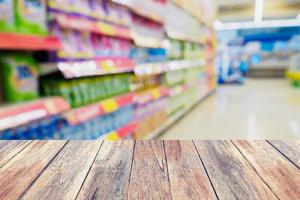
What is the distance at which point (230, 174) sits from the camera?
3.07ft

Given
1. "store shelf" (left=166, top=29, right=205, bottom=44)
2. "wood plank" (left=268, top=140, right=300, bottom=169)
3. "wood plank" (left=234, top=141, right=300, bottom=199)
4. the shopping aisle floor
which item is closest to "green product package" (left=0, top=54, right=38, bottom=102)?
"wood plank" (left=234, top=141, right=300, bottom=199)

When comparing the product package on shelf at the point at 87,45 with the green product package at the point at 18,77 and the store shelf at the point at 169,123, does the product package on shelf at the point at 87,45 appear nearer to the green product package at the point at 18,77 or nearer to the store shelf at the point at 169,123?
the green product package at the point at 18,77

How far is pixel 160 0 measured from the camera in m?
3.75

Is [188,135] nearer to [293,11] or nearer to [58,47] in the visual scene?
[58,47]

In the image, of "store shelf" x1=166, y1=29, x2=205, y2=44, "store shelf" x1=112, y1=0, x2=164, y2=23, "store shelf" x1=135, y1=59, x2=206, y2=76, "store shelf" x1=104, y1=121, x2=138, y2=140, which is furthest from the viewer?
"store shelf" x1=166, y1=29, x2=205, y2=44

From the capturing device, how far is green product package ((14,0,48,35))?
1552mm

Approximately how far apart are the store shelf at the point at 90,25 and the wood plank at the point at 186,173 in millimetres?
1022

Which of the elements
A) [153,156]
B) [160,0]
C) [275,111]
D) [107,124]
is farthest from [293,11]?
[153,156]

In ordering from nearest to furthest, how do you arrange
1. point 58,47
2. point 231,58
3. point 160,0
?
point 58,47 < point 160,0 < point 231,58

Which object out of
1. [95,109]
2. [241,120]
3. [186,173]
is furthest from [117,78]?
[241,120]

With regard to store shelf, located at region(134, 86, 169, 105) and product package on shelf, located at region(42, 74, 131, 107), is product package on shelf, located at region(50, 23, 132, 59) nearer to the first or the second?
product package on shelf, located at region(42, 74, 131, 107)

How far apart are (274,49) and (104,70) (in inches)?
501

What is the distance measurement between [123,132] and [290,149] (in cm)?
171

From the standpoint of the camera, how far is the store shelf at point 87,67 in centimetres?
185
